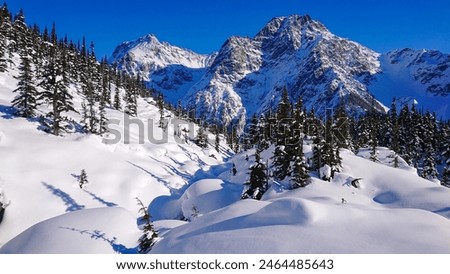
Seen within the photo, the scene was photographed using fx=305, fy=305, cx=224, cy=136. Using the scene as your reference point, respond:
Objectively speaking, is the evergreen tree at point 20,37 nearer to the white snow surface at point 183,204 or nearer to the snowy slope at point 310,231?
the white snow surface at point 183,204

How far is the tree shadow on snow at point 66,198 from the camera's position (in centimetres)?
2952

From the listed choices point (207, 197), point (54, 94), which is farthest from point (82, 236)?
point (54, 94)

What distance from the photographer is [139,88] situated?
451ft

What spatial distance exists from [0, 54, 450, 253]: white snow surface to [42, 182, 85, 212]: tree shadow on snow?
93 mm

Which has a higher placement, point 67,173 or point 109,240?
point 67,173

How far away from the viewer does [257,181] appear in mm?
30344

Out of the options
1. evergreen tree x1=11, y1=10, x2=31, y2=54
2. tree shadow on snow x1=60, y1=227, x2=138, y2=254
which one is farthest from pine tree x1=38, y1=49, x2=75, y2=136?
evergreen tree x1=11, y1=10, x2=31, y2=54

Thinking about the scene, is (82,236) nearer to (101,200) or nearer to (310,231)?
(310,231)

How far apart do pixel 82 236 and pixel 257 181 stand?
19.4 metres

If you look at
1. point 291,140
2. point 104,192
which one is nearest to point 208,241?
point 291,140

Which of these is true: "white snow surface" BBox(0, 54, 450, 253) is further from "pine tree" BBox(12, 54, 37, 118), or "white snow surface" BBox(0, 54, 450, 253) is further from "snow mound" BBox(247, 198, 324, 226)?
"pine tree" BBox(12, 54, 37, 118)

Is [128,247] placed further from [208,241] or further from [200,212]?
[200,212]

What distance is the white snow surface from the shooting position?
1015 cm

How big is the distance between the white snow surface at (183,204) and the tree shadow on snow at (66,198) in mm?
93
